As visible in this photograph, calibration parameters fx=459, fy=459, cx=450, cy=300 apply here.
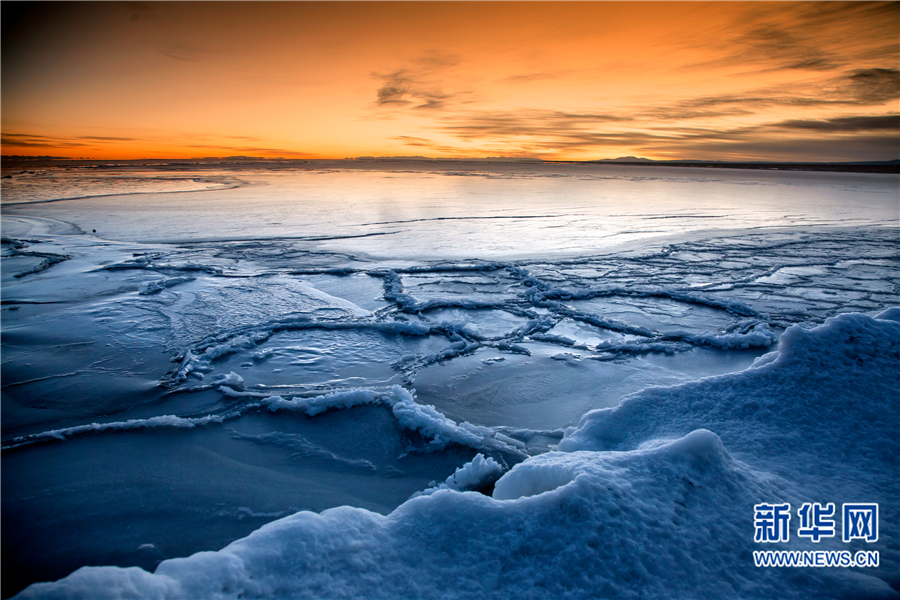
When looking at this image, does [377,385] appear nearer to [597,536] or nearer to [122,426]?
[122,426]

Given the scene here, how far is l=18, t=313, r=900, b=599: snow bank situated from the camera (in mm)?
1438

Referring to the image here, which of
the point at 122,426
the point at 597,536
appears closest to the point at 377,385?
the point at 122,426

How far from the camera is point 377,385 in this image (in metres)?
3.20

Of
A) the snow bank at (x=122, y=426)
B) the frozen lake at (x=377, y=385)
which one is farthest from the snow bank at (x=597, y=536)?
the snow bank at (x=122, y=426)

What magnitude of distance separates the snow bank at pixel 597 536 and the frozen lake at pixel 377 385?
14 millimetres

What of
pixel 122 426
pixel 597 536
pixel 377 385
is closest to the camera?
pixel 597 536

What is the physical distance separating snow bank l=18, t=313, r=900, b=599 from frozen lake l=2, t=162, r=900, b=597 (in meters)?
0.01

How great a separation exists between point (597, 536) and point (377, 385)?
1.93 m

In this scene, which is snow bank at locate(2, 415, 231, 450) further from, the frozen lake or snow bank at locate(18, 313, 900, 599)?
snow bank at locate(18, 313, 900, 599)

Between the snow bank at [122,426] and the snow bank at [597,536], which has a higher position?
the snow bank at [597,536]

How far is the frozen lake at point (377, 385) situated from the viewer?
1.89 m

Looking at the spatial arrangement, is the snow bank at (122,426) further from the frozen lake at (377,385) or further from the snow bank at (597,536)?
the snow bank at (597,536)

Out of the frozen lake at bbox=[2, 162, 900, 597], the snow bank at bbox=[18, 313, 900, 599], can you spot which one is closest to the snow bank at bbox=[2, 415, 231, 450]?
the frozen lake at bbox=[2, 162, 900, 597]

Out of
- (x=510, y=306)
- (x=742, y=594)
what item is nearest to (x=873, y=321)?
(x=742, y=594)
